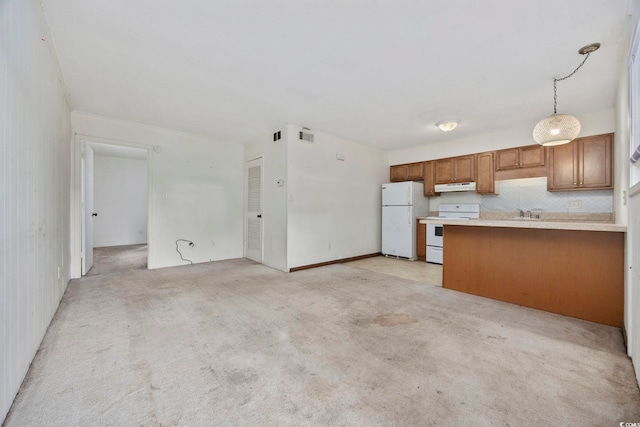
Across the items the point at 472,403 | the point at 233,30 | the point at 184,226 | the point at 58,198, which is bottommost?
the point at 472,403

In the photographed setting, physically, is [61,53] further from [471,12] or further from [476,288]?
[476,288]

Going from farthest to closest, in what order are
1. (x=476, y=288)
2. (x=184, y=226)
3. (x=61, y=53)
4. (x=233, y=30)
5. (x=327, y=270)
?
1. (x=184, y=226)
2. (x=327, y=270)
3. (x=476, y=288)
4. (x=61, y=53)
5. (x=233, y=30)

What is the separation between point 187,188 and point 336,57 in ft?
12.2

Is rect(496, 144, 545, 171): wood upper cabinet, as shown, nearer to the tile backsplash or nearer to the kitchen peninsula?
the tile backsplash

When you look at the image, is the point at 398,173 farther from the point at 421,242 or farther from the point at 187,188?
the point at 187,188

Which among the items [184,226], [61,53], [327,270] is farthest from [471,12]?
[184,226]

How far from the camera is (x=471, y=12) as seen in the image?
1916mm

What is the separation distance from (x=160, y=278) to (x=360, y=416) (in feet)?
12.0

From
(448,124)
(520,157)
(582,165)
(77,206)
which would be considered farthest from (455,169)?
(77,206)

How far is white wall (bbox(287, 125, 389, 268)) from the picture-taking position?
4586 millimetres

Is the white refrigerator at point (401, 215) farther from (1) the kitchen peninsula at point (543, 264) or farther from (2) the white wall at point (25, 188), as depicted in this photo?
(2) the white wall at point (25, 188)

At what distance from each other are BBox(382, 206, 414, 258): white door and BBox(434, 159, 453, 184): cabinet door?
0.84 metres

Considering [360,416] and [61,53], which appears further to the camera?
[61,53]

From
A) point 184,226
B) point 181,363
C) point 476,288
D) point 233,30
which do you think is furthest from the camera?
point 184,226
